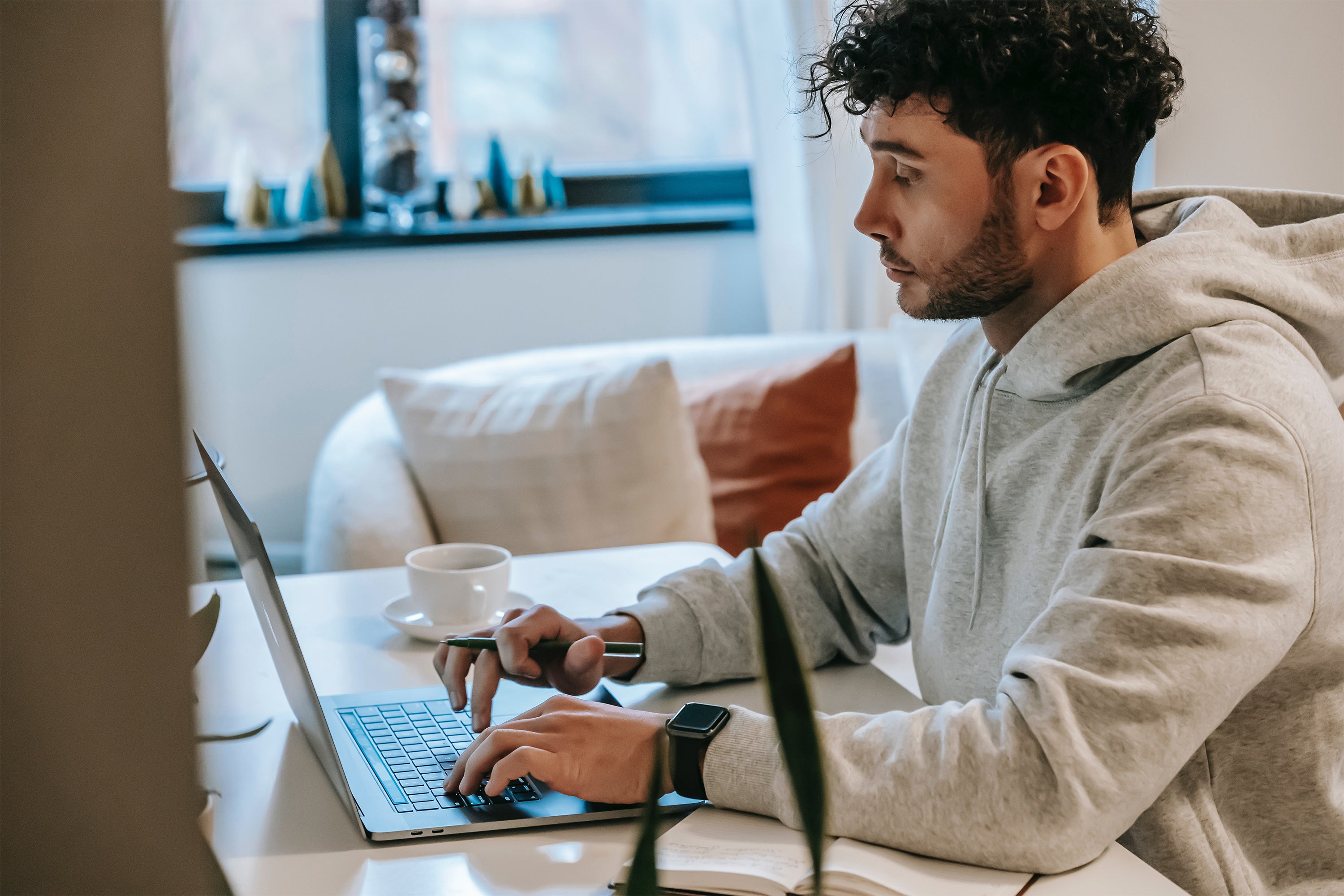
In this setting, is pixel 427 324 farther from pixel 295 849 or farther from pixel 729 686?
pixel 295 849

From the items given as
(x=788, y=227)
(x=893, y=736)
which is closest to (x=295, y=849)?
(x=893, y=736)

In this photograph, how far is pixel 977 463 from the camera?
102 centimetres

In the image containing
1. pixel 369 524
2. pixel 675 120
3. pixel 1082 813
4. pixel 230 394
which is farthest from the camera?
pixel 675 120

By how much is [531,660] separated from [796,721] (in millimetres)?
686

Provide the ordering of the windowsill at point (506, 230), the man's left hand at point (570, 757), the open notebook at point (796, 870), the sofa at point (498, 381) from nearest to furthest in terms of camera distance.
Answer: the open notebook at point (796, 870)
the man's left hand at point (570, 757)
the sofa at point (498, 381)
the windowsill at point (506, 230)

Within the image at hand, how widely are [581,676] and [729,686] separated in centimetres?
15

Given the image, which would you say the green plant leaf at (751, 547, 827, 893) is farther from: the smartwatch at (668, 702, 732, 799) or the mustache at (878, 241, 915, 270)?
the mustache at (878, 241, 915, 270)

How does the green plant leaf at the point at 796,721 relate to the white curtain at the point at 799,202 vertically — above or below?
below

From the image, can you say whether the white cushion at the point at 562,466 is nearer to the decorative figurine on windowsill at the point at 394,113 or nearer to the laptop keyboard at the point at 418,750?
the decorative figurine on windowsill at the point at 394,113

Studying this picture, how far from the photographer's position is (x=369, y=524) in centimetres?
179

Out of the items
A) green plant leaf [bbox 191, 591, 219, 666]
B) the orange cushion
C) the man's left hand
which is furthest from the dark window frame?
green plant leaf [bbox 191, 591, 219, 666]

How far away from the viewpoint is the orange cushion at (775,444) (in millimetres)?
2131

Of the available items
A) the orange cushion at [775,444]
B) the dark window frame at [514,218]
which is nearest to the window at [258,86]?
the dark window frame at [514,218]

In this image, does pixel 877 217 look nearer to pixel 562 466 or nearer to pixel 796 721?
pixel 796 721
